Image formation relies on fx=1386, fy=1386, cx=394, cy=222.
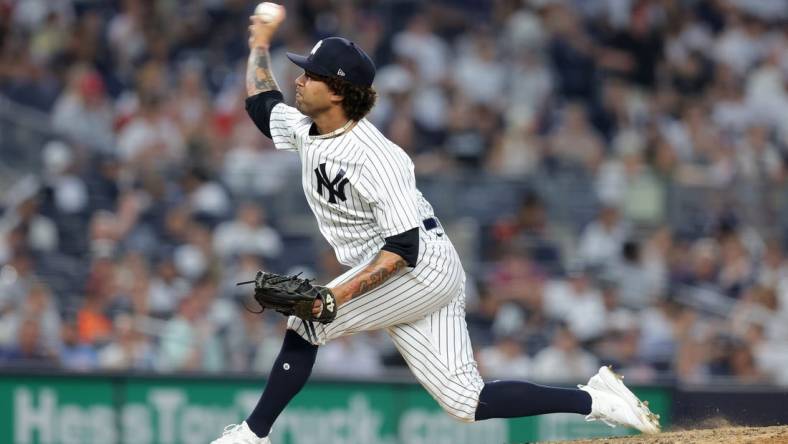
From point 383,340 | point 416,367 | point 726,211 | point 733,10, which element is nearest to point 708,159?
point 726,211

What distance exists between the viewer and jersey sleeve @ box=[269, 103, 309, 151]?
17.1ft

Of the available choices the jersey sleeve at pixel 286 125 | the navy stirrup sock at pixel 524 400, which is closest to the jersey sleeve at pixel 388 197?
the jersey sleeve at pixel 286 125

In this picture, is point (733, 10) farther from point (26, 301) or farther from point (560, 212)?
point (26, 301)

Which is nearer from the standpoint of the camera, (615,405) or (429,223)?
(429,223)

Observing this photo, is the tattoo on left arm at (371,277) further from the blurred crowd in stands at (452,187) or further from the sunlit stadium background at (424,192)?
the blurred crowd in stands at (452,187)

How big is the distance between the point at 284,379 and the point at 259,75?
1.23 meters

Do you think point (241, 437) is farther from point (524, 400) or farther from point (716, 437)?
point (716, 437)

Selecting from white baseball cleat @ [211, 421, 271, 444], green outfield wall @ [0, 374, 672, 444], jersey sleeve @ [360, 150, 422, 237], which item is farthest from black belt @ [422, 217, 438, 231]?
green outfield wall @ [0, 374, 672, 444]

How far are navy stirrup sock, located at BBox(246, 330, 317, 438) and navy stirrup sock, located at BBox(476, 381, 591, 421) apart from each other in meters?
0.67

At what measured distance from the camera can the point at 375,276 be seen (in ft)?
16.0

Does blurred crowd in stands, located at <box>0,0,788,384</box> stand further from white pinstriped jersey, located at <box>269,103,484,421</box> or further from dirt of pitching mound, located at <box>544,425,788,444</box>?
white pinstriped jersey, located at <box>269,103,484,421</box>

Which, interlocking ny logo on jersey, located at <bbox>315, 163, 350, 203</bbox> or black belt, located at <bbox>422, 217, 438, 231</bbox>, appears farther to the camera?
black belt, located at <bbox>422, 217, 438, 231</bbox>

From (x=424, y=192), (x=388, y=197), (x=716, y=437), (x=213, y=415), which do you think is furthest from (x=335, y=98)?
(x=424, y=192)

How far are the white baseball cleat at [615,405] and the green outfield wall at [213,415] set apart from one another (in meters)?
2.62
